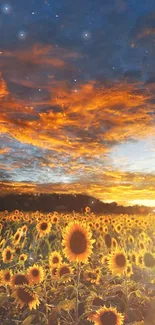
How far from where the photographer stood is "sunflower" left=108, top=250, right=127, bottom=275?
6.95 metres

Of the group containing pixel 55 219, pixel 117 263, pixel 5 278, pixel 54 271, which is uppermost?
pixel 55 219

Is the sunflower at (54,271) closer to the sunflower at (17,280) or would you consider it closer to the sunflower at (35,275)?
the sunflower at (35,275)

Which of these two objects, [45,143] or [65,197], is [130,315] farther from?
[65,197]

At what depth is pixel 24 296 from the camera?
5.49m

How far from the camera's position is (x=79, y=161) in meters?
14.0

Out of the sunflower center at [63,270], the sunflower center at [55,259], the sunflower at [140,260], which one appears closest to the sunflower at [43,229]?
the sunflower center at [55,259]

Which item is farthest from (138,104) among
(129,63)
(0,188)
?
(0,188)

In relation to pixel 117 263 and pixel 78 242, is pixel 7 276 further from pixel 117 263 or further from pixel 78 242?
pixel 78 242

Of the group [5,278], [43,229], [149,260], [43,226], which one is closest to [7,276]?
[5,278]

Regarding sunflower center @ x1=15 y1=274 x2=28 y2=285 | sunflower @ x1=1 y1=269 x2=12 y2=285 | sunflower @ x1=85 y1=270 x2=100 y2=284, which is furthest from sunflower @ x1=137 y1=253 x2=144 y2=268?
sunflower center @ x1=15 y1=274 x2=28 y2=285

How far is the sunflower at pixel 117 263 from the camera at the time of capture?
22.8ft

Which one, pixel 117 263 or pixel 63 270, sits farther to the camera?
pixel 63 270

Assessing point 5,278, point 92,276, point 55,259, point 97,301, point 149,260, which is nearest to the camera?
point 97,301

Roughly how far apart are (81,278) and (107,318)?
5276 mm
